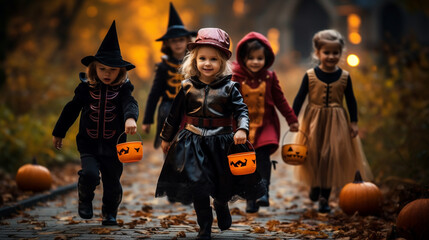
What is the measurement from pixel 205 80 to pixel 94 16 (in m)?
13.8

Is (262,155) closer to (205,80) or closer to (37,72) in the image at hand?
(205,80)

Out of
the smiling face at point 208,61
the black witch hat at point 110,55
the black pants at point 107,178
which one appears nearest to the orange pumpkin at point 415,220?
the smiling face at point 208,61

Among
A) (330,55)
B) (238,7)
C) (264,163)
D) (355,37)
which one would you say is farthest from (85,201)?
(238,7)

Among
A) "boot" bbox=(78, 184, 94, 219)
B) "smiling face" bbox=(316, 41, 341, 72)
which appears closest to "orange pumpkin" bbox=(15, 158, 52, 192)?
"boot" bbox=(78, 184, 94, 219)

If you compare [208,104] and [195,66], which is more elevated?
[195,66]

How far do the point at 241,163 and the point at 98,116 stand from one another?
66.1 inches

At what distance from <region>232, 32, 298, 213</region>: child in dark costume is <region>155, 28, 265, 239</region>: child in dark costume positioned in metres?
1.40

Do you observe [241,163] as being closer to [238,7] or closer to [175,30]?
[175,30]

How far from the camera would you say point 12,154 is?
928 cm

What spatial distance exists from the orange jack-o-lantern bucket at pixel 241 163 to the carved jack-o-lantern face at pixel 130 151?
0.91 metres

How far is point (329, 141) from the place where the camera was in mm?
6957

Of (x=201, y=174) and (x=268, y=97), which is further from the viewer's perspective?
(x=268, y=97)

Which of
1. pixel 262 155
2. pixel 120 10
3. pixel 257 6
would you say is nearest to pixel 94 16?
pixel 120 10

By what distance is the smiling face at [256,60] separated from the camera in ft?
21.6
